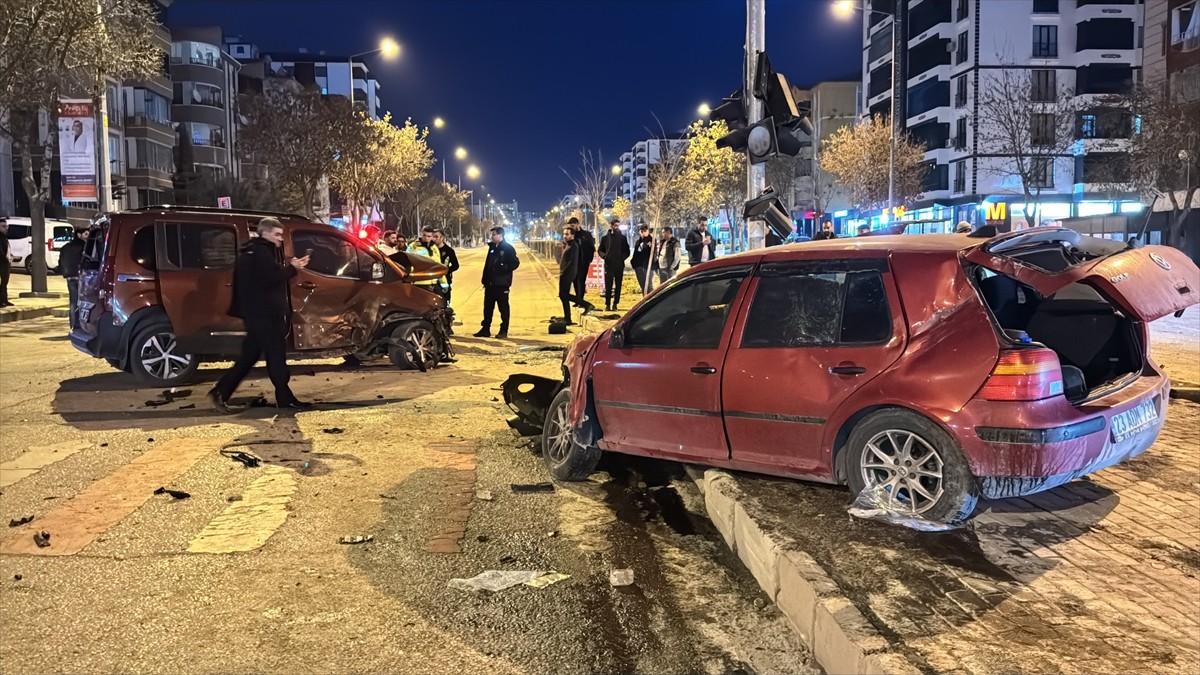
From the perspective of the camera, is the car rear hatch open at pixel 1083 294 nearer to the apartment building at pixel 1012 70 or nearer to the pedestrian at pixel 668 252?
the pedestrian at pixel 668 252

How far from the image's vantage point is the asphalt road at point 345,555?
12.5 ft

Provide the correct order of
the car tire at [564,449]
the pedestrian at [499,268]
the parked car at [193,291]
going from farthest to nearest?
the pedestrian at [499,268] → the parked car at [193,291] → the car tire at [564,449]

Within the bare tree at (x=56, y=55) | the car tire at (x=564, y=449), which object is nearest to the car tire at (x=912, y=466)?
the car tire at (x=564, y=449)

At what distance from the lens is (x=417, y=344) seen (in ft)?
37.7

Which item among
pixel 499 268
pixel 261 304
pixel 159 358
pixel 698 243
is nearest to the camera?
pixel 261 304

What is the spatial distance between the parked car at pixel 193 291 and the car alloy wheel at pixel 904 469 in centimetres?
739

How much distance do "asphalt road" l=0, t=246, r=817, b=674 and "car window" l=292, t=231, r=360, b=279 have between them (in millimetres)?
2401

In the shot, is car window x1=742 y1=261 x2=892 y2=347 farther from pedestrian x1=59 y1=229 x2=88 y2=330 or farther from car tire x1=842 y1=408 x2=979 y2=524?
pedestrian x1=59 y1=229 x2=88 y2=330

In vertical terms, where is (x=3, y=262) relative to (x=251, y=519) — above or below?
above

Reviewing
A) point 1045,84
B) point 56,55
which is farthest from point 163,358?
point 1045,84

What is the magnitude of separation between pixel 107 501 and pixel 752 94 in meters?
6.96

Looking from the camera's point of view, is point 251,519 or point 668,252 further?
point 668,252

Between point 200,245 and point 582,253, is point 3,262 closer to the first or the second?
point 200,245

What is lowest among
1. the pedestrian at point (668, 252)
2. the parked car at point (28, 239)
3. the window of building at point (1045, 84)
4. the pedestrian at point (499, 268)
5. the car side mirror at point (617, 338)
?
the car side mirror at point (617, 338)
